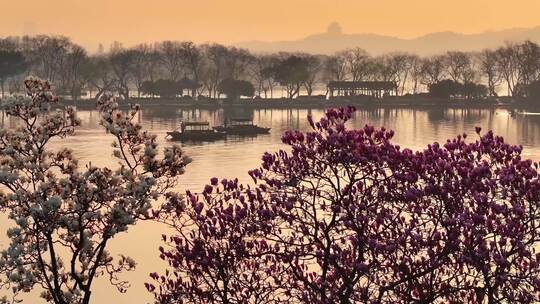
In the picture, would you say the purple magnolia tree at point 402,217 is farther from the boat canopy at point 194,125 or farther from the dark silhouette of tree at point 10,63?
the dark silhouette of tree at point 10,63

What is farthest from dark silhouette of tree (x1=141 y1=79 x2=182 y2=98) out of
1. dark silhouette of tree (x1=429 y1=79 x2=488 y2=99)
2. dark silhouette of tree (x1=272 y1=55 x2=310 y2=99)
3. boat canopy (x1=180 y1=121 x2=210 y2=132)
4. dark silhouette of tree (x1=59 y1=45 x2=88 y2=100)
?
boat canopy (x1=180 y1=121 x2=210 y2=132)

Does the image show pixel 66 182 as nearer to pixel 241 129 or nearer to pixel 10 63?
pixel 241 129

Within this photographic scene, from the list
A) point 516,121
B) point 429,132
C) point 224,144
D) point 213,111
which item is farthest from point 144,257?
point 213,111

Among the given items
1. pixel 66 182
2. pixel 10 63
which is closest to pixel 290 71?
pixel 10 63

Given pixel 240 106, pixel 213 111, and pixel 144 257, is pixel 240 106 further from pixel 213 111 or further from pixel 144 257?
pixel 144 257

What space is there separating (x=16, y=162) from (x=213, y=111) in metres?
146

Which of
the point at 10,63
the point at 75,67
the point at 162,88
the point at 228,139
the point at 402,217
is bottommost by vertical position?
the point at 228,139

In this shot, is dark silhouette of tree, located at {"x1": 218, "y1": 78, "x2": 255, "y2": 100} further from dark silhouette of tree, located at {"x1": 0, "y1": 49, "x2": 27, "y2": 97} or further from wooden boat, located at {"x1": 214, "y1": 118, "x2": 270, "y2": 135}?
wooden boat, located at {"x1": 214, "y1": 118, "x2": 270, "y2": 135}

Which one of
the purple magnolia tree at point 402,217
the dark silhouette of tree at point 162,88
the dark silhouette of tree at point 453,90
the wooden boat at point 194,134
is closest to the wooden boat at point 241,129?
the wooden boat at point 194,134

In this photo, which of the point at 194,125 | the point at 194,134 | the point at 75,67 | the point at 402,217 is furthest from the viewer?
the point at 75,67

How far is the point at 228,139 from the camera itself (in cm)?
9694

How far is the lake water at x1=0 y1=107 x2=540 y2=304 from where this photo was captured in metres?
35.8

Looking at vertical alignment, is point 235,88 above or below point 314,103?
above

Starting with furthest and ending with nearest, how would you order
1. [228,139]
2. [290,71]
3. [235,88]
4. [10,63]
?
[290,71] < [235,88] < [10,63] < [228,139]
